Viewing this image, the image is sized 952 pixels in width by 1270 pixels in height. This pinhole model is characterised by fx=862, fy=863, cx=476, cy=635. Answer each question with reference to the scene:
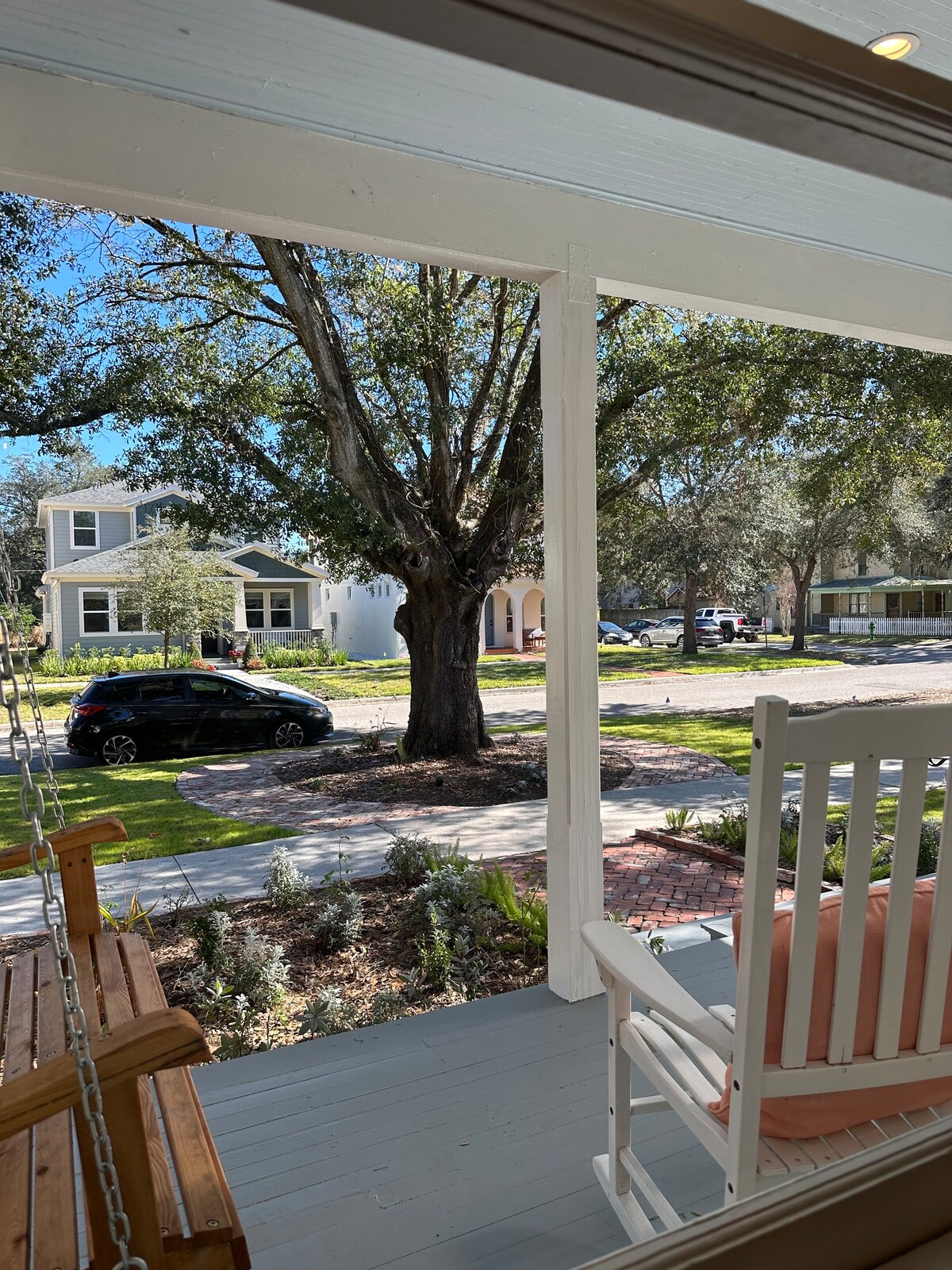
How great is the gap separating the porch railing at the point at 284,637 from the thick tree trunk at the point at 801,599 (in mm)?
8952

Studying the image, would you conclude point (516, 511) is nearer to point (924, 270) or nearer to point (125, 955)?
point (924, 270)

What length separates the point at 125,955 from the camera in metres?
2.00

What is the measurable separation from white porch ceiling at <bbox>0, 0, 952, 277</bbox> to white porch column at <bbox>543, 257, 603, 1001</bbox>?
1.10ft

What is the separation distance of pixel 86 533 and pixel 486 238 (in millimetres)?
10427

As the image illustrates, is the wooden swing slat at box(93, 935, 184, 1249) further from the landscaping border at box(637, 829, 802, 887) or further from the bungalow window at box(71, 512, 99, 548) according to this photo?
the bungalow window at box(71, 512, 99, 548)

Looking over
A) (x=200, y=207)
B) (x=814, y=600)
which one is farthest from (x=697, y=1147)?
(x=814, y=600)

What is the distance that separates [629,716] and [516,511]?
16.8ft

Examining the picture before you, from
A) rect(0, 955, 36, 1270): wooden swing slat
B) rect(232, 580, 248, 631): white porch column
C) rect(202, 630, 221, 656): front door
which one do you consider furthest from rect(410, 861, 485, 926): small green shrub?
rect(232, 580, 248, 631): white porch column

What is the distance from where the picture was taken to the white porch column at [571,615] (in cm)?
256

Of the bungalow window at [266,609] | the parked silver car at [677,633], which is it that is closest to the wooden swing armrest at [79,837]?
the bungalow window at [266,609]

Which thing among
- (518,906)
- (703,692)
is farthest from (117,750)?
(703,692)

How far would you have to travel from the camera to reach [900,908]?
1180 mm

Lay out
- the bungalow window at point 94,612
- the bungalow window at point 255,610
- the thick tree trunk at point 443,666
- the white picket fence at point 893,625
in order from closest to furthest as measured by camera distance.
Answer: the thick tree trunk at point 443,666 < the bungalow window at point 94,612 < the white picket fence at point 893,625 < the bungalow window at point 255,610

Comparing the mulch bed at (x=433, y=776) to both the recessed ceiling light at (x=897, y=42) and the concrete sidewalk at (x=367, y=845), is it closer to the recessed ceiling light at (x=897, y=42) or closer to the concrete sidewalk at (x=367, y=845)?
the concrete sidewalk at (x=367, y=845)
